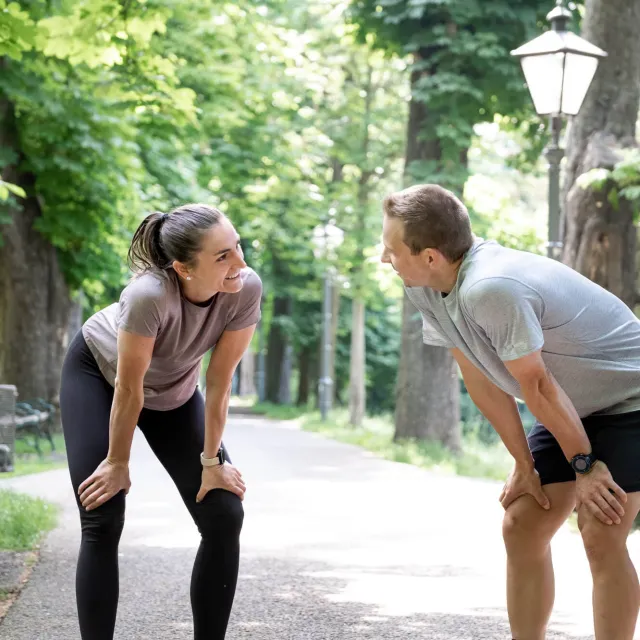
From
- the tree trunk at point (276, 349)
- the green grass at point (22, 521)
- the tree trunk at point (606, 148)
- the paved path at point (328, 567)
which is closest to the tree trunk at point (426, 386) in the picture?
the paved path at point (328, 567)

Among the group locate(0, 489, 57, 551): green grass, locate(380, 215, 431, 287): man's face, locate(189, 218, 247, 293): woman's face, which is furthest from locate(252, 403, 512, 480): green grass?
locate(380, 215, 431, 287): man's face

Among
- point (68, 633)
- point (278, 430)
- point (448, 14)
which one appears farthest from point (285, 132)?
point (68, 633)

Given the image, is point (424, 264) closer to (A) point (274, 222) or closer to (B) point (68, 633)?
(B) point (68, 633)

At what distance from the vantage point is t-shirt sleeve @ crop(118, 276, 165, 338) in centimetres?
412

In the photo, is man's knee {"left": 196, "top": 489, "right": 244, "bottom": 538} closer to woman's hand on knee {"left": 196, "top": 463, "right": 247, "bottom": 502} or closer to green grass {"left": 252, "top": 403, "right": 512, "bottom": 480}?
woman's hand on knee {"left": 196, "top": 463, "right": 247, "bottom": 502}

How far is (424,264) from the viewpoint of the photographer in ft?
12.5

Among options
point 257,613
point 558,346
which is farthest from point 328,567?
point 558,346

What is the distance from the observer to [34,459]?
15.6m

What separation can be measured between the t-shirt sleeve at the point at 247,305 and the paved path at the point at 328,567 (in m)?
1.67

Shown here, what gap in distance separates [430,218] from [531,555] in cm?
123

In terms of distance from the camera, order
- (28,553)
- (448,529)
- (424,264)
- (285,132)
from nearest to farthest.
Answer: (424,264) < (28,553) < (448,529) < (285,132)

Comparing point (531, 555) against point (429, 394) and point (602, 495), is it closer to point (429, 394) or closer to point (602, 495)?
point (602, 495)

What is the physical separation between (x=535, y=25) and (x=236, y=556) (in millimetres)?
12936

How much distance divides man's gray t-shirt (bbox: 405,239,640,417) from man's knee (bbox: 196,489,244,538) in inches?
38.6
